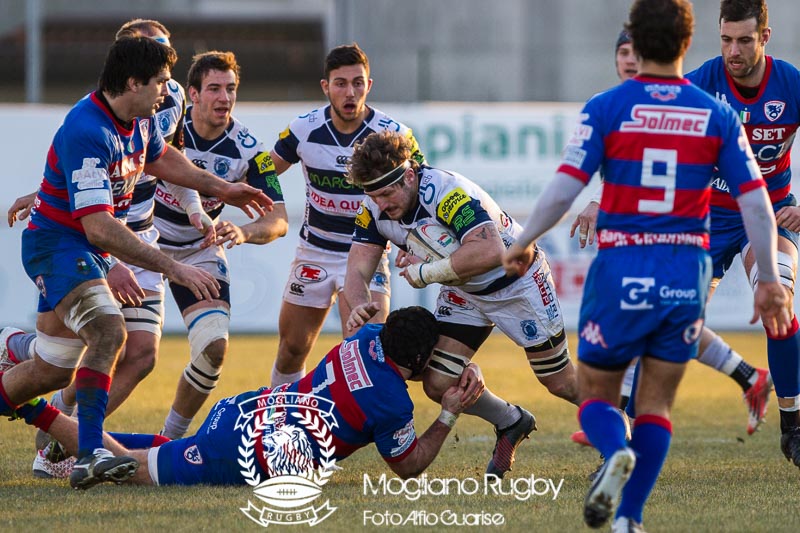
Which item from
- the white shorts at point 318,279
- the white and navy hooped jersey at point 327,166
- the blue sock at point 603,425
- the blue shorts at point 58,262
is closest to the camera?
the blue sock at point 603,425

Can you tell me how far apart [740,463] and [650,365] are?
2.62 meters

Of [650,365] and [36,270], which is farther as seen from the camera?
[36,270]

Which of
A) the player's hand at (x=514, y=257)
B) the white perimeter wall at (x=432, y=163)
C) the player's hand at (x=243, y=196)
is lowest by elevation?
the white perimeter wall at (x=432, y=163)

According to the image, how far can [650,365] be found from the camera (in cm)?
450

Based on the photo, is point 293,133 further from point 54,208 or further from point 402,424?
point 402,424

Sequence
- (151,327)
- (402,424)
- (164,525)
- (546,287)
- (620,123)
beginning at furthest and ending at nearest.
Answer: (151,327)
(546,287)
(402,424)
(164,525)
(620,123)

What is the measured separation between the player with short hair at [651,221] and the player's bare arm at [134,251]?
1874 millimetres

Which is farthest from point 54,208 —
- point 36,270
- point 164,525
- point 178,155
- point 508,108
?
point 508,108

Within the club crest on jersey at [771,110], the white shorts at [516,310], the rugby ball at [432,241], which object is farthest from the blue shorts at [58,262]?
the club crest on jersey at [771,110]

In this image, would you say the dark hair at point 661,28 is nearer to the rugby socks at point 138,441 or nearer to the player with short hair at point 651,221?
the player with short hair at point 651,221

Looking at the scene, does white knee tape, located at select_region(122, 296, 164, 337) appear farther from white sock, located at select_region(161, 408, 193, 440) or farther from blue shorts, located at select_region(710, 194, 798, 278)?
blue shorts, located at select_region(710, 194, 798, 278)

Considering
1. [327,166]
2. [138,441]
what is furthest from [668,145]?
[327,166]

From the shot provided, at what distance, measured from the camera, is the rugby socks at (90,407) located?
5.64m

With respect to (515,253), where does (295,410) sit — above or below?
below
